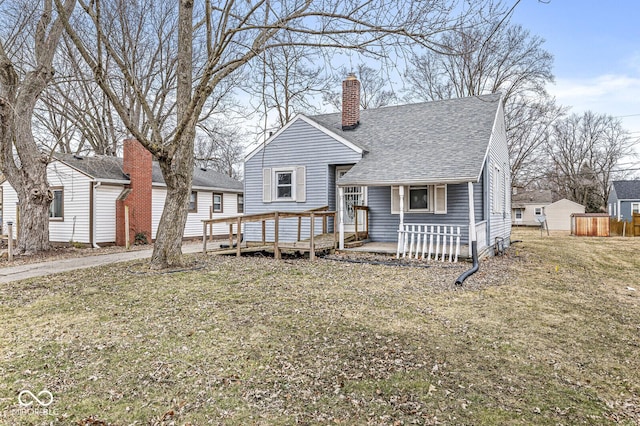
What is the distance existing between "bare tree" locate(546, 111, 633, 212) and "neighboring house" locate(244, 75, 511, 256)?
3274cm

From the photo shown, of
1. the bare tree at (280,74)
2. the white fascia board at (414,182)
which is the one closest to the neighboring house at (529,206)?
the white fascia board at (414,182)

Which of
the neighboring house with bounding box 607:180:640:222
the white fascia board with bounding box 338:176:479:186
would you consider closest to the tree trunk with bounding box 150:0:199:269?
the white fascia board with bounding box 338:176:479:186

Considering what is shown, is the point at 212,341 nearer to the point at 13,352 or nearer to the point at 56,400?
the point at 56,400

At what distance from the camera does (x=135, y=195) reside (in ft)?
53.4

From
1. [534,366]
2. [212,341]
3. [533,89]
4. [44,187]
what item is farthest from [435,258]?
[533,89]

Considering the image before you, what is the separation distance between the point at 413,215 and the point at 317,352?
8.59m

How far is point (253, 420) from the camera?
294 cm

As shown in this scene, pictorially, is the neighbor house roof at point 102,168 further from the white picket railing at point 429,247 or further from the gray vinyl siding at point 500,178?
the gray vinyl siding at point 500,178

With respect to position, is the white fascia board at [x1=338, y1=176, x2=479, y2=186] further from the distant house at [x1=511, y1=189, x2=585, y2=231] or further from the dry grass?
the distant house at [x1=511, y1=189, x2=585, y2=231]

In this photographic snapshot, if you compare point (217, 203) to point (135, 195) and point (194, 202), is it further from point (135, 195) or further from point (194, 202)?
point (135, 195)

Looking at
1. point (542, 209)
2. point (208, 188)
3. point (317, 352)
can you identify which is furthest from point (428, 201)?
point (542, 209)

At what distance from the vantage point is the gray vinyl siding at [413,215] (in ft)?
37.4

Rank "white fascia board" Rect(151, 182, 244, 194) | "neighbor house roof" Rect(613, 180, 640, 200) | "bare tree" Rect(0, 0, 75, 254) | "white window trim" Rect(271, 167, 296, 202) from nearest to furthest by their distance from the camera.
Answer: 1. "bare tree" Rect(0, 0, 75, 254)
2. "white window trim" Rect(271, 167, 296, 202)
3. "white fascia board" Rect(151, 182, 244, 194)
4. "neighbor house roof" Rect(613, 180, 640, 200)

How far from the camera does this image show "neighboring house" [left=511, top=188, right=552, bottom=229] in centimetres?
4107
